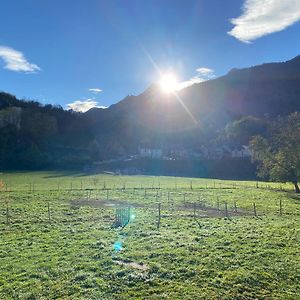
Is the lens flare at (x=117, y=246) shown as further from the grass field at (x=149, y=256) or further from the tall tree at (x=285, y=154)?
Result: the tall tree at (x=285, y=154)

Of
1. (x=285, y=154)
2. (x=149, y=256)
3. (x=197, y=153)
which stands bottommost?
(x=149, y=256)

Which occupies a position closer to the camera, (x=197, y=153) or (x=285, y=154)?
(x=285, y=154)

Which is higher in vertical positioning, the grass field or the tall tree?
the tall tree

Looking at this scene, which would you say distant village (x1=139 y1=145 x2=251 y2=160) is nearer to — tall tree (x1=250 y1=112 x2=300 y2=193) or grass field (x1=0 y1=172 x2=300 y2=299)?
tall tree (x1=250 y1=112 x2=300 y2=193)

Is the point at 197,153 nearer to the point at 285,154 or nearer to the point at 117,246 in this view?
the point at 285,154

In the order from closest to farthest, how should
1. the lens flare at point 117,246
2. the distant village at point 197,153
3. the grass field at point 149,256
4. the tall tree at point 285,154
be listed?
the grass field at point 149,256 < the lens flare at point 117,246 < the tall tree at point 285,154 < the distant village at point 197,153

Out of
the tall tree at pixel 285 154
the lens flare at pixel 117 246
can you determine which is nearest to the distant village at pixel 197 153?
the tall tree at pixel 285 154

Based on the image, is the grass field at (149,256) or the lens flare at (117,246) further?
the lens flare at (117,246)

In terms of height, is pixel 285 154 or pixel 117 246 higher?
pixel 285 154

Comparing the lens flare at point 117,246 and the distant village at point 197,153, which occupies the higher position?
the distant village at point 197,153

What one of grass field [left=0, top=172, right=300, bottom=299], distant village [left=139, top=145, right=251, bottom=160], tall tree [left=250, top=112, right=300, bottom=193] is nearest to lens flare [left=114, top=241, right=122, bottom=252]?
grass field [left=0, top=172, right=300, bottom=299]

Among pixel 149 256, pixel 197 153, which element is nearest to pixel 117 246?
pixel 149 256

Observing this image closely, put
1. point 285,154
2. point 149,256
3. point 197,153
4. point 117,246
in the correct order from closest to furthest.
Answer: point 149,256
point 117,246
point 285,154
point 197,153

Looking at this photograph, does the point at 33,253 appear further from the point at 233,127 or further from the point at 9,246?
the point at 233,127
